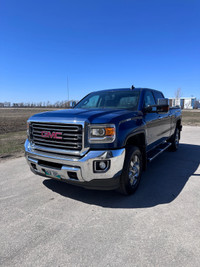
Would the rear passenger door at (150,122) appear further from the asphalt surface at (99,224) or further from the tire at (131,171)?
the asphalt surface at (99,224)

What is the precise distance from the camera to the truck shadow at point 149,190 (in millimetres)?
3070

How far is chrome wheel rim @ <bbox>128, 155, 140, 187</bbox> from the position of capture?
3240 millimetres

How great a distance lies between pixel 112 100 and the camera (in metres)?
4.26

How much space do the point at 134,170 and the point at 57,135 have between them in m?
1.55

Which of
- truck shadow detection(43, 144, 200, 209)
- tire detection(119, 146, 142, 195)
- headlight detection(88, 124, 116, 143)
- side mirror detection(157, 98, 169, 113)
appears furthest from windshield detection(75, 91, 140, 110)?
truck shadow detection(43, 144, 200, 209)

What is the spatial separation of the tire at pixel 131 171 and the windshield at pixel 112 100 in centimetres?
102

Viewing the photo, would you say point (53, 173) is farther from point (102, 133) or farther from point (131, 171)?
point (131, 171)

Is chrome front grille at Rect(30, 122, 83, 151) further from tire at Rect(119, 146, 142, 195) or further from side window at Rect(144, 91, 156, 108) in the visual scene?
side window at Rect(144, 91, 156, 108)

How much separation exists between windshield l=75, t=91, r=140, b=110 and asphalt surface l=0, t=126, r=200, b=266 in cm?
173

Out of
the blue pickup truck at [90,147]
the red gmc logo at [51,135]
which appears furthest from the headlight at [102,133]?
the red gmc logo at [51,135]

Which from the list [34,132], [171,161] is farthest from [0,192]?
[171,161]

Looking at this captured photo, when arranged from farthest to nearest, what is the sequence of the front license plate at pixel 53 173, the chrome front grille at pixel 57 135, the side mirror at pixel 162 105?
the side mirror at pixel 162 105, the front license plate at pixel 53 173, the chrome front grille at pixel 57 135

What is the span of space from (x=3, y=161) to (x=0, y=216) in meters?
3.14

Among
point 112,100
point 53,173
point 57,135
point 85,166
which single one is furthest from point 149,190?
point 112,100
